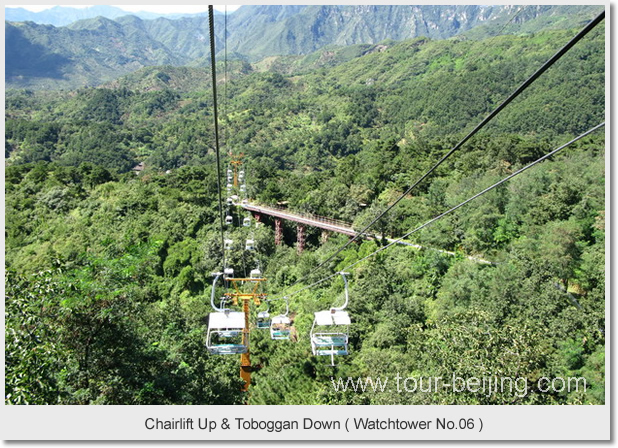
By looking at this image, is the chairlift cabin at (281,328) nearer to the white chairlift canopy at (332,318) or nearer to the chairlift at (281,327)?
the chairlift at (281,327)

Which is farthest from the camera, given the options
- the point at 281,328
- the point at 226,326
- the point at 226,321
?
the point at 281,328

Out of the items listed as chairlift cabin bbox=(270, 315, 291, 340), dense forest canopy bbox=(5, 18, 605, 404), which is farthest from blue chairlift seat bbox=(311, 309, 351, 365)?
dense forest canopy bbox=(5, 18, 605, 404)

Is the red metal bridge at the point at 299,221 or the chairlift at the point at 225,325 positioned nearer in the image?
the chairlift at the point at 225,325

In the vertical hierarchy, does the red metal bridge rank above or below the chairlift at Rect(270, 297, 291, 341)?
above

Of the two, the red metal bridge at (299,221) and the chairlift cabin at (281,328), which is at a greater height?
the red metal bridge at (299,221)

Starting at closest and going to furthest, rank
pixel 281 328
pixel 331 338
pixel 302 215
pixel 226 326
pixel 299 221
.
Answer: pixel 226 326 < pixel 331 338 < pixel 281 328 < pixel 299 221 < pixel 302 215

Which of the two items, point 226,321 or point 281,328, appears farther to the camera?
point 281,328

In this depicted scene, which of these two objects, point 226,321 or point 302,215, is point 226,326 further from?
point 302,215

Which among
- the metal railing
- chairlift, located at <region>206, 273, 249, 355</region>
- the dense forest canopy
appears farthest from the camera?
the metal railing

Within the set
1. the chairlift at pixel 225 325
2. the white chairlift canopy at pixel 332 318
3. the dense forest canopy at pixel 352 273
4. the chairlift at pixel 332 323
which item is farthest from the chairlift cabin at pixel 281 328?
the white chairlift canopy at pixel 332 318

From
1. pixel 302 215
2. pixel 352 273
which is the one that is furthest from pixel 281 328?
pixel 302 215

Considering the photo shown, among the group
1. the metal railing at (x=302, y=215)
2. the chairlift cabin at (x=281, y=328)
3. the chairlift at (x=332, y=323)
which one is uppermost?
the metal railing at (x=302, y=215)

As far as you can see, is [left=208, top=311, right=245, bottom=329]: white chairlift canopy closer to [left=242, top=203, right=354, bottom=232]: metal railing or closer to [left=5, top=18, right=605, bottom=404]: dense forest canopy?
[left=5, top=18, right=605, bottom=404]: dense forest canopy
